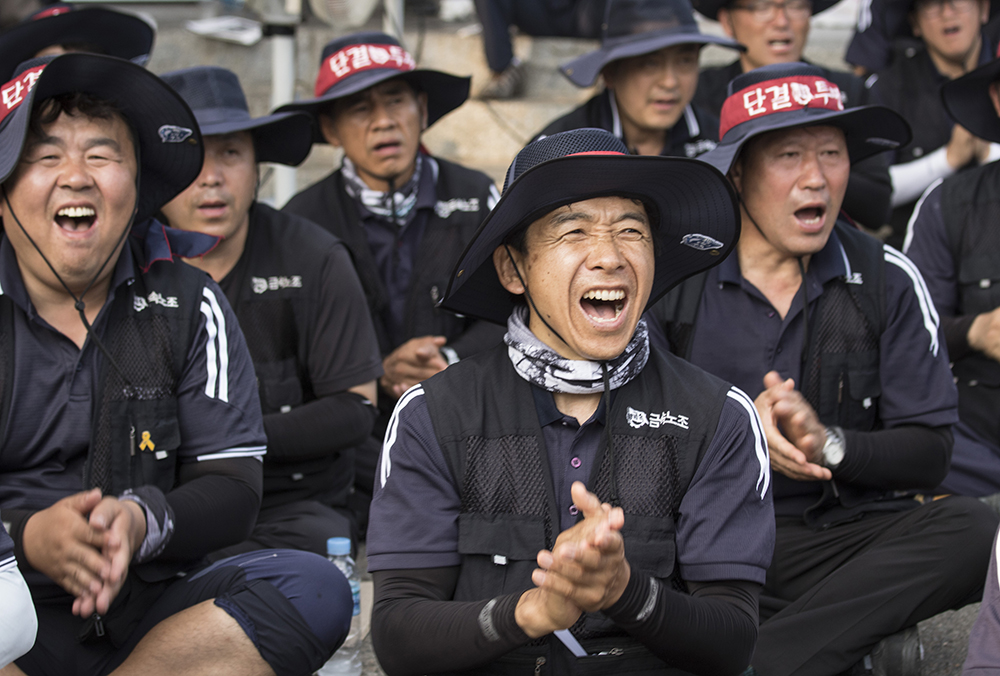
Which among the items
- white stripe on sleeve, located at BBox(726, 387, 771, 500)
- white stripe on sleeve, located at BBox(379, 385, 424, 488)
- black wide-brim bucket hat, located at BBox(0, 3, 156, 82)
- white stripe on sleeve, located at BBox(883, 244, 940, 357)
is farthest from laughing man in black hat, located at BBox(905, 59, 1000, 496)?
black wide-brim bucket hat, located at BBox(0, 3, 156, 82)

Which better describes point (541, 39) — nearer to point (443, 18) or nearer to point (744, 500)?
point (443, 18)

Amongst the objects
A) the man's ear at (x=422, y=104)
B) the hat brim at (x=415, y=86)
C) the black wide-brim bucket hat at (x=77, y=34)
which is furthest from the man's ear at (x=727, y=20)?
the black wide-brim bucket hat at (x=77, y=34)

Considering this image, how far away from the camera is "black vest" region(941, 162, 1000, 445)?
14.5 feet

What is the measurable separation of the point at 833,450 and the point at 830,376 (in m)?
0.34

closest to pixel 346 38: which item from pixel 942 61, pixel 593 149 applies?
pixel 593 149

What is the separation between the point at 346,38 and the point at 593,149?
2.74m

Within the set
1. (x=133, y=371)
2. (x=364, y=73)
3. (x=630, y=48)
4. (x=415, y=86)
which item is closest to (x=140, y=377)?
(x=133, y=371)

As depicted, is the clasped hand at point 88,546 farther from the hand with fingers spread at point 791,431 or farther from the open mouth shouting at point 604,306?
the hand with fingers spread at point 791,431

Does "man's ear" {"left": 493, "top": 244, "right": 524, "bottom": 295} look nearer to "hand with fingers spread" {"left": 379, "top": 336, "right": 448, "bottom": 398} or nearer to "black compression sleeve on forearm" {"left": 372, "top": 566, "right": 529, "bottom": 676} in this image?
"black compression sleeve on forearm" {"left": 372, "top": 566, "right": 529, "bottom": 676}

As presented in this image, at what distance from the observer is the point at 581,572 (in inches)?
83.2

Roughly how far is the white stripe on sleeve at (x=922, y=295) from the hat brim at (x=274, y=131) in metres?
2.33

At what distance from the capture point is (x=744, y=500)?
2.58m

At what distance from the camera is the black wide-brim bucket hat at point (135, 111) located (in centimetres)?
289

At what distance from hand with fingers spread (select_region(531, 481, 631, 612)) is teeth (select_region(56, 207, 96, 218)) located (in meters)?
1.64
